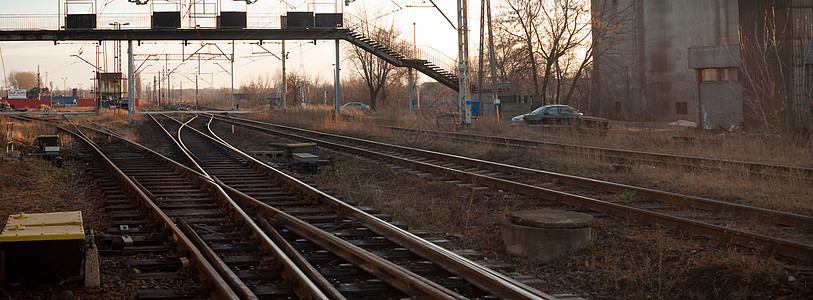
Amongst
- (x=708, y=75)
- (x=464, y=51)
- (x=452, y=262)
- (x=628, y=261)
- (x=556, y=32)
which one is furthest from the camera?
(x=556, y=32)

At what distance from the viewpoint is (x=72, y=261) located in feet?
21.6

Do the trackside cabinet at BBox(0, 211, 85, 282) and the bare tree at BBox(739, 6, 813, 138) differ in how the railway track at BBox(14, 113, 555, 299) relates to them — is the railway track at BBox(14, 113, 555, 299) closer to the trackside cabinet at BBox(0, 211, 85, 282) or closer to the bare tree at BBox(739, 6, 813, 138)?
the trackside cabinet at BBox(0, 211, 85, 282)

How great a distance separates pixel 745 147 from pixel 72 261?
53.3 ft

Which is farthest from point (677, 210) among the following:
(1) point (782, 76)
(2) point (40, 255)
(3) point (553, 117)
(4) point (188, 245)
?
(3) point (553, 117)

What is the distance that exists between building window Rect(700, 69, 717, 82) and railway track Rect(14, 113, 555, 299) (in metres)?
22.0

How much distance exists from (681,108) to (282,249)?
41.6 metres

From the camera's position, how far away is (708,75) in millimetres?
29766

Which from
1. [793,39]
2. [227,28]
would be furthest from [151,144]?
[793,39]

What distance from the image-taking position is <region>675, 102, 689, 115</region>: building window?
44.2 meters

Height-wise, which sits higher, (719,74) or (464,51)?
(464,51)

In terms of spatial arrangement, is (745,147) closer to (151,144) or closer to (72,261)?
(72,261)

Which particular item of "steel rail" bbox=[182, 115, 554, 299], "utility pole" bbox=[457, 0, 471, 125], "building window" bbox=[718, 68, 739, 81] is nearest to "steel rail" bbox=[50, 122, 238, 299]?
"steel rail" bbox=[182, 115, 554, 299]

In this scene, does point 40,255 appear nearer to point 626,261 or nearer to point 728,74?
point 626,261

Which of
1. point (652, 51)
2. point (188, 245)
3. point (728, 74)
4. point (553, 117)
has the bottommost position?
point (188, 245)
